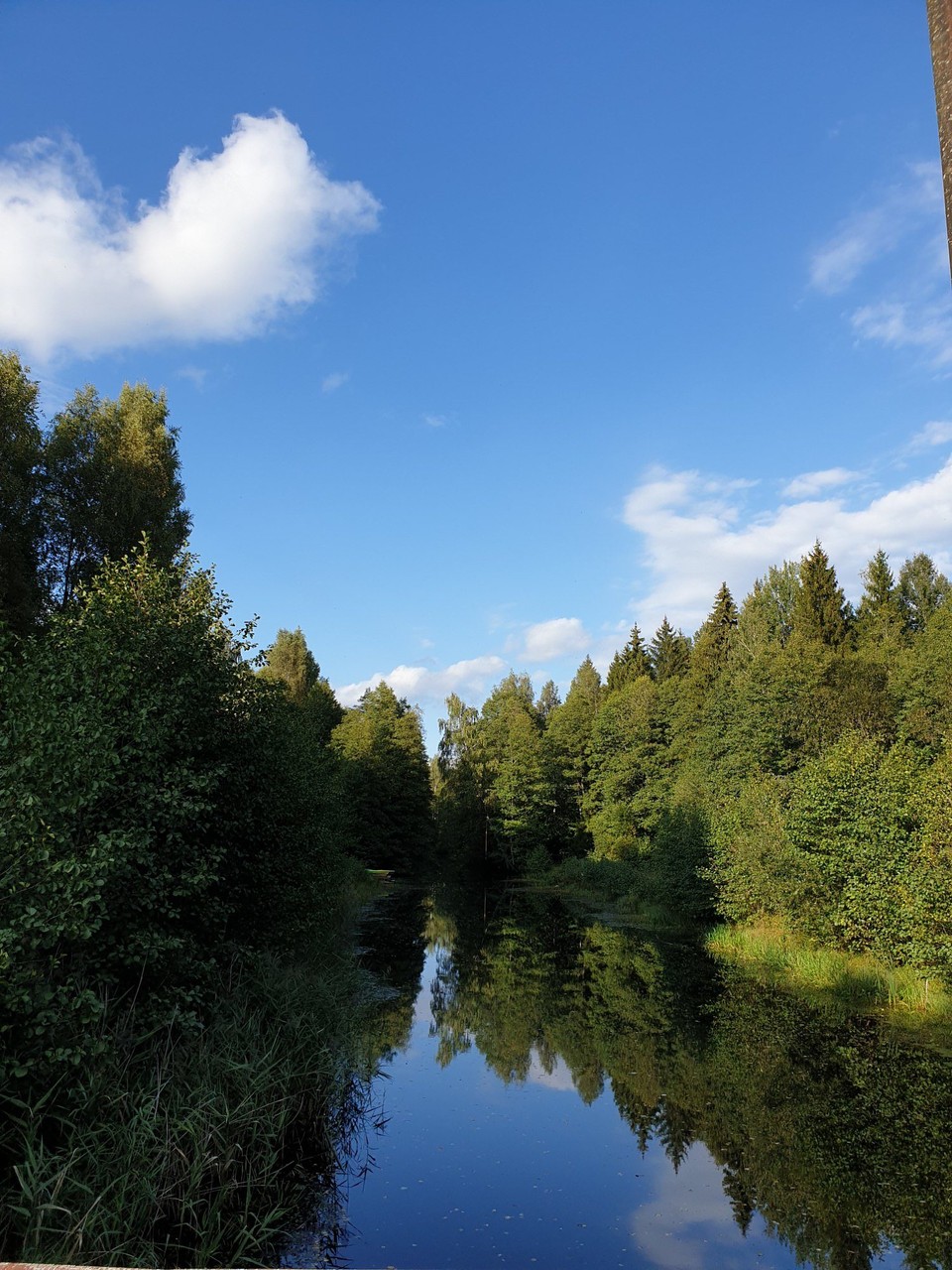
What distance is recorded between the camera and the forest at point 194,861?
750cm

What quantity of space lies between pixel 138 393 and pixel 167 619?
17286mm

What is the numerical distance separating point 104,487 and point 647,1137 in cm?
2184

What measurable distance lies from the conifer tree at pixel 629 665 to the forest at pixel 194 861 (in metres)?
33.2

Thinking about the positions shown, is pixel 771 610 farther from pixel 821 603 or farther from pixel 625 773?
pixel 625 773

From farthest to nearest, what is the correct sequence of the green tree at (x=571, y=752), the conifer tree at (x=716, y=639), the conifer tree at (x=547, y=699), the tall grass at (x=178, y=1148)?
the conifer tree at (x=547, y=699) → the green tree at (x=571, y=752) → the conifer tree at (x=716, y=639) → the tall grass at (x=178, y=1148)

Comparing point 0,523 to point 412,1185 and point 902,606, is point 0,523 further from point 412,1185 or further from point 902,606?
point 902,606

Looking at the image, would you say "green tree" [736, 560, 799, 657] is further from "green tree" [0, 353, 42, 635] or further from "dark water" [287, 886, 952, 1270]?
"green tree" [0, 353, 42, 635]

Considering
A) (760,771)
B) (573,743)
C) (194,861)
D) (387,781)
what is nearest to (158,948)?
(194,861)

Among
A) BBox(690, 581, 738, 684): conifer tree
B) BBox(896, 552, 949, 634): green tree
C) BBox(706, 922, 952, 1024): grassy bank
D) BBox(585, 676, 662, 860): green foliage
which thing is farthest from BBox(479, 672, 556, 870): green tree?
BBox(706, 922, 952, 1024): grassy bank

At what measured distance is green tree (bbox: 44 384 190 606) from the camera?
79.4 feet

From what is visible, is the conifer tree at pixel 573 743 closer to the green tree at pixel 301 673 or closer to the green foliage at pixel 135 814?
the green tree at pixel 301 673

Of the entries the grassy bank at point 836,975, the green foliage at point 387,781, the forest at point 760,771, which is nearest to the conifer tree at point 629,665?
the forest at point 760,771

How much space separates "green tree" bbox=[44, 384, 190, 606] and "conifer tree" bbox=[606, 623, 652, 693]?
5594cm

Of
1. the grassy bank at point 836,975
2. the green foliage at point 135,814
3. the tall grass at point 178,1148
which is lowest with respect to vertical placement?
the grassy bank at point 836,975
